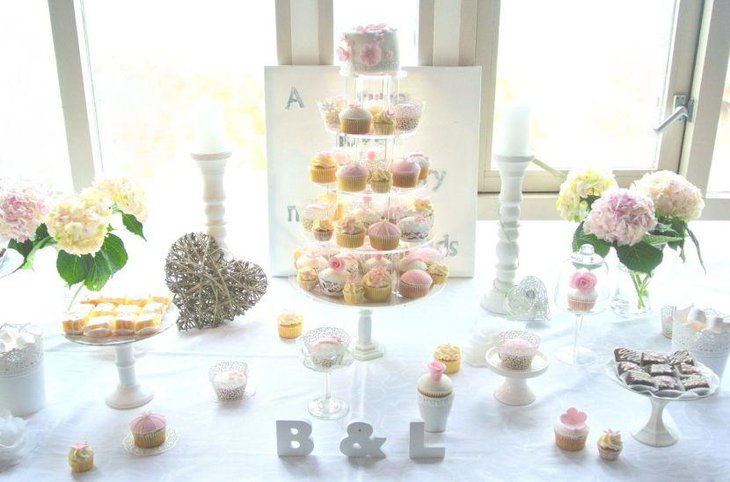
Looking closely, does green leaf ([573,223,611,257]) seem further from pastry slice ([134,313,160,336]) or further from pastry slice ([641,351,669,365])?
pastry slice ([134,313,160,336])

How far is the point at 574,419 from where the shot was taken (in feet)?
4.47

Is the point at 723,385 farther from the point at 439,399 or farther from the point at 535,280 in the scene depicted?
the point at 439,399

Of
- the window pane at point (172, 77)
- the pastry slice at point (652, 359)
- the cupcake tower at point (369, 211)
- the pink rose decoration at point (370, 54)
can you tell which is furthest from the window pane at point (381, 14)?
the pastry slice at point (652, 359)

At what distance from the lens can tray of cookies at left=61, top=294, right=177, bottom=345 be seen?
1.44 m

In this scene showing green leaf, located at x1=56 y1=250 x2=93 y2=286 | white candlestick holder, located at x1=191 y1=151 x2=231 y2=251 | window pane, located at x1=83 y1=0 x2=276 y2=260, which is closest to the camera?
green leaf, located at x1=56 y1=250 x2=93 y2=286

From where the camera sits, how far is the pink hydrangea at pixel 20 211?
141 centimetres

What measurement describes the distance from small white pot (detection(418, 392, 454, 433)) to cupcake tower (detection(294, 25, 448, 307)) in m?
0.29

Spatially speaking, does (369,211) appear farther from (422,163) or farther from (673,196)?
(673,196)

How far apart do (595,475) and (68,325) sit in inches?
43.7

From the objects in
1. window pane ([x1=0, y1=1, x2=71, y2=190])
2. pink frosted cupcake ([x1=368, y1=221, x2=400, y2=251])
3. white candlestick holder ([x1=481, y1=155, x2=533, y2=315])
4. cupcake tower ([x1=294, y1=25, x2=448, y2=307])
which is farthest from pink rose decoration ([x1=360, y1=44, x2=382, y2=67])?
window pane ([x1=0, y1=1, x2=71, y2=190])

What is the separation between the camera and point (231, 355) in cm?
172

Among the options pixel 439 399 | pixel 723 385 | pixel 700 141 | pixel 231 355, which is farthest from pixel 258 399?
pixel 700 141

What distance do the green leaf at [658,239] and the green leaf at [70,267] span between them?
53.0 inches

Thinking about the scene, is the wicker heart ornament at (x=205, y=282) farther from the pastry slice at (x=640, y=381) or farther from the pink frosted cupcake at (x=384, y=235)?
the pastry slice at (x=640, y=381)
